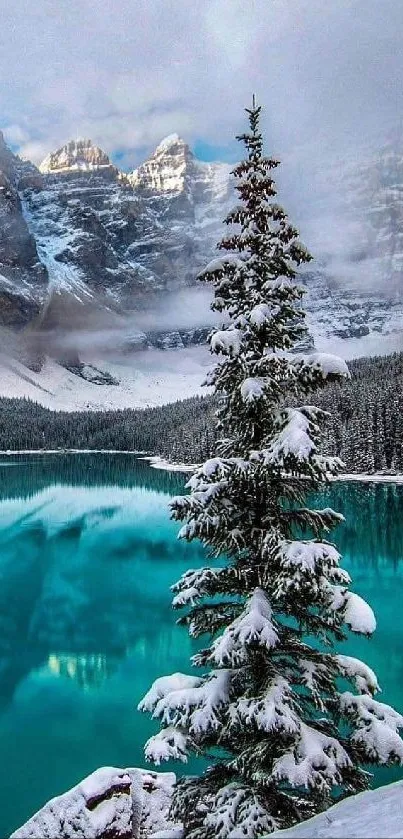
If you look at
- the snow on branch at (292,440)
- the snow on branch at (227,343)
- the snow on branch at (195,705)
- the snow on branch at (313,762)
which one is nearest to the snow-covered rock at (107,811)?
the snow on branch at (195,705)

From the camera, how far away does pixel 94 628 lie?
36.6m

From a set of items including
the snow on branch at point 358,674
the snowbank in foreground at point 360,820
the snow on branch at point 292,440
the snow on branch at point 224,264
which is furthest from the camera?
the snow on branch at point 224,264

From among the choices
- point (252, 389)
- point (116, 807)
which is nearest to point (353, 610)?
point (252, 389)

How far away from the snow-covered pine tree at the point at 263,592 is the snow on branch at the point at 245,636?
1.0 inches

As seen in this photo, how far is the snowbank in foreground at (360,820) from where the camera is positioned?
7500mm

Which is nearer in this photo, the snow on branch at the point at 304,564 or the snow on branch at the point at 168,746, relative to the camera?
the snow on branch at the point at 168,746

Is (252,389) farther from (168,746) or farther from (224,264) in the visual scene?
(168,746)

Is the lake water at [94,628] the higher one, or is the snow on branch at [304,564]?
the snow on branch at [304,564]

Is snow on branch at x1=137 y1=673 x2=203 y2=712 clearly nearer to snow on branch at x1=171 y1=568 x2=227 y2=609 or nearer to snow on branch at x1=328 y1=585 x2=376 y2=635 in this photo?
snow on branch at x1=171 y1=568 x2=227 y2=609

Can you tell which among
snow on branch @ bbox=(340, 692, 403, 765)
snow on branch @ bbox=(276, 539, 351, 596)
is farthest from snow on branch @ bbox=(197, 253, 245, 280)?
snow on branch @ bbox=(340, 692, 403, 765)

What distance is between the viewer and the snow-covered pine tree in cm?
897

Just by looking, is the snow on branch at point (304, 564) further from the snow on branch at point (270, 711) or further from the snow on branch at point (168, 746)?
the snow on branch at point (168, 746)

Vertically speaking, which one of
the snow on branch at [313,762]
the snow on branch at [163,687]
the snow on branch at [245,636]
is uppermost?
the snow on branch at [245,636]

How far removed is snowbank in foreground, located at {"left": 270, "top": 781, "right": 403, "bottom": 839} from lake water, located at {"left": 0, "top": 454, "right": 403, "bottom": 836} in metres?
10.7
